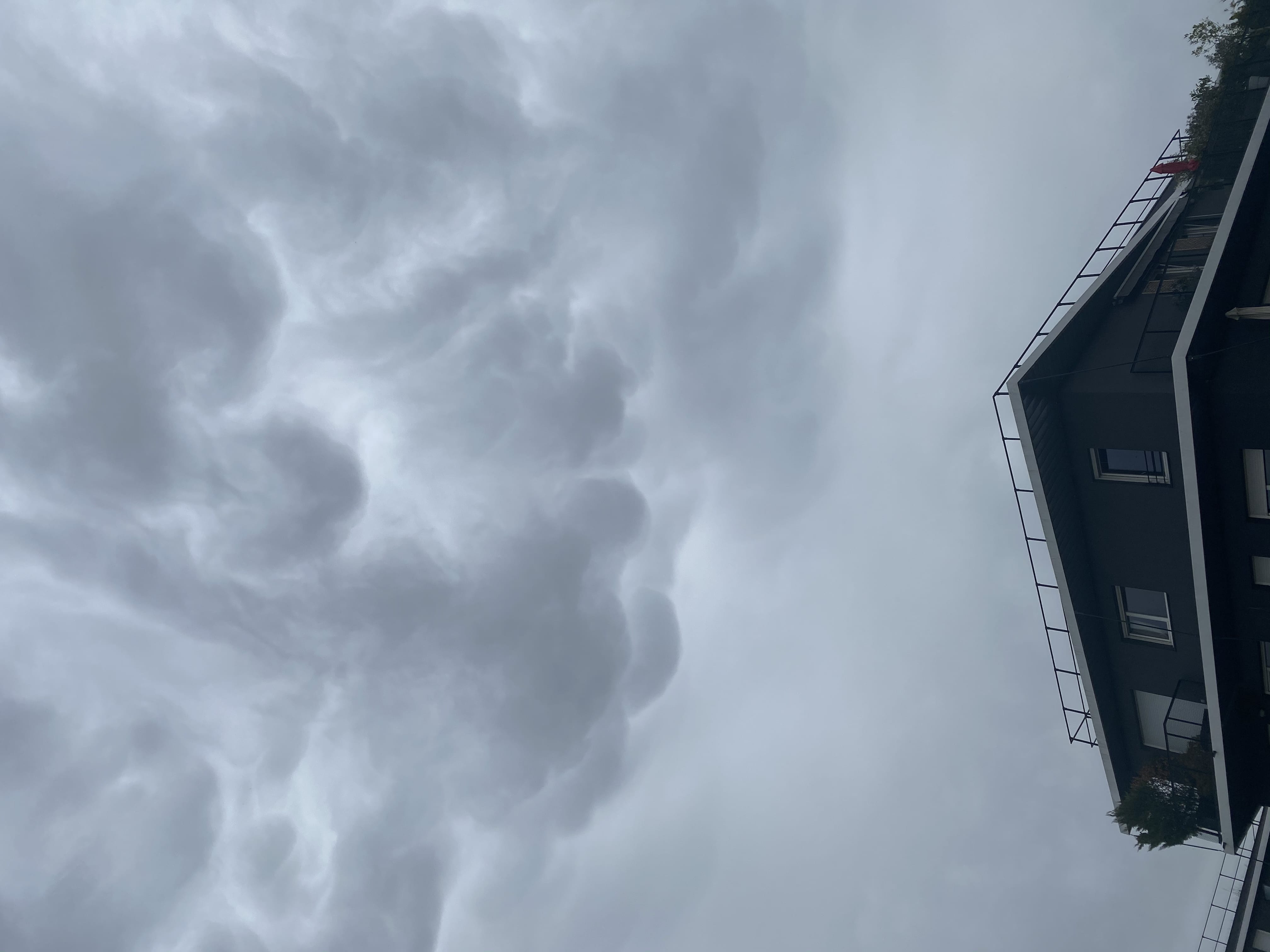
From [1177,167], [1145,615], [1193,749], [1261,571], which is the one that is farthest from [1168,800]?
[1177,167]

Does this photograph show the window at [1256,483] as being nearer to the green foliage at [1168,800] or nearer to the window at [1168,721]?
the window at [1168,721]

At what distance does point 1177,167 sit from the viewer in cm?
2956

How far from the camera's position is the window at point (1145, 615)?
22.7 m

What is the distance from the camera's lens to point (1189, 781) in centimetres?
2088

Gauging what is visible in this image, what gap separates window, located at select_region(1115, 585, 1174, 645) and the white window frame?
4.04m

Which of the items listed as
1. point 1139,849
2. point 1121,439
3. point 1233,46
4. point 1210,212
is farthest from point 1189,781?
point 1233,46

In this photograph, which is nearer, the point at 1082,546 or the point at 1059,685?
the point at 1082,546

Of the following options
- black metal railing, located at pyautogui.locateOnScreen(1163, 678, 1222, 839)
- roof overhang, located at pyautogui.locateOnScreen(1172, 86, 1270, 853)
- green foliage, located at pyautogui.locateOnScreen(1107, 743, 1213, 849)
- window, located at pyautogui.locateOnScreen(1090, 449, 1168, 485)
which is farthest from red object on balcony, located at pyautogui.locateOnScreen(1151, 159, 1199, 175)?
green foliage, located at pyautogui.locateOnScreen(1107, 743, 1213, 849)

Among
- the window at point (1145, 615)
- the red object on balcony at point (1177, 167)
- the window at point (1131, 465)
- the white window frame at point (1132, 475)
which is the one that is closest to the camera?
the white window frame at point (1132, 475)

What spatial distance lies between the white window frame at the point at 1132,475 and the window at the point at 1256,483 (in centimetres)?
197

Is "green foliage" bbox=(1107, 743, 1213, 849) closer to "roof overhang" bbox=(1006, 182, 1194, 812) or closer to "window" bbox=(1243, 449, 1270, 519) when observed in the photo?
"roof overhang" bbox=(1006, 182, 1194, 812)

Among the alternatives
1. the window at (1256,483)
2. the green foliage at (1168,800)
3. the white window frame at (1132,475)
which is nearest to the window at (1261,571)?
the window at (1256,483)

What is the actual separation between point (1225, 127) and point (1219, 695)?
20358 mm

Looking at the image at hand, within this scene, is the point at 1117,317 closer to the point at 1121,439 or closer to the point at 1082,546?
the point at 1121,439
